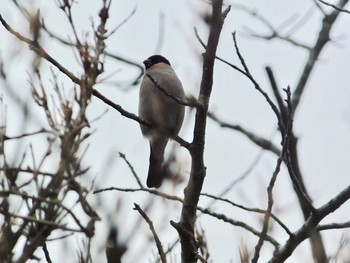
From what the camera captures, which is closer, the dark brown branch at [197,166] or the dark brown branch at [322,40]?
the dark brown branch at [197,166]

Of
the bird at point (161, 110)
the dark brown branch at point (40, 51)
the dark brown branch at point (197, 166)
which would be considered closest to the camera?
the dark brown branch at point (40, 51)

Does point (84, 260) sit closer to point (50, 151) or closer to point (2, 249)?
point (2, 249)

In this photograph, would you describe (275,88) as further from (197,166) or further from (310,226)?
(310,226)

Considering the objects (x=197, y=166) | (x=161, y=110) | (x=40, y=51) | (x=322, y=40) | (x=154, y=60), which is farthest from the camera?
(x=322, y=40)

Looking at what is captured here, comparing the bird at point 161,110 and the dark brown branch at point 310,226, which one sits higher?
the bird at point 161,110

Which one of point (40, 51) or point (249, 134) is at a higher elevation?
point (249, 134)

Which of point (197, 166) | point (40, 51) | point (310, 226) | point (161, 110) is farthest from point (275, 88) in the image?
point (40, 51)

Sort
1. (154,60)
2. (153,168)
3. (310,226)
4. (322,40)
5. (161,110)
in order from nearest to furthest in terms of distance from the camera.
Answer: (310,226) → (161,110) → (153,168) → (154,60) → (322,40)

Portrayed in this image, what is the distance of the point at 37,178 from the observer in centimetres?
304

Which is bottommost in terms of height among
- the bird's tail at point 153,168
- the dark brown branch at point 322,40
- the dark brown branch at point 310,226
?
the dark brown branch at point 310,226

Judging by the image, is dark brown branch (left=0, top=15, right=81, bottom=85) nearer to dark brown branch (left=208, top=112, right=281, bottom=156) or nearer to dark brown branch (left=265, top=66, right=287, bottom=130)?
dark brown branch (left=265, top=66, right=287, bottom=130)

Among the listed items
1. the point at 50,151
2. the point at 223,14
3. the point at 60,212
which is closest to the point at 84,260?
the point at 60,212

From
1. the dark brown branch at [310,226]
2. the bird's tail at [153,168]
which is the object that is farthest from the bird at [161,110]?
the dark brown branch at [310,226]

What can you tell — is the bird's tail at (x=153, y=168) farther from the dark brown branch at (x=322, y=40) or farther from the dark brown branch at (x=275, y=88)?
the dark brown branch at (x=322, y=40)
